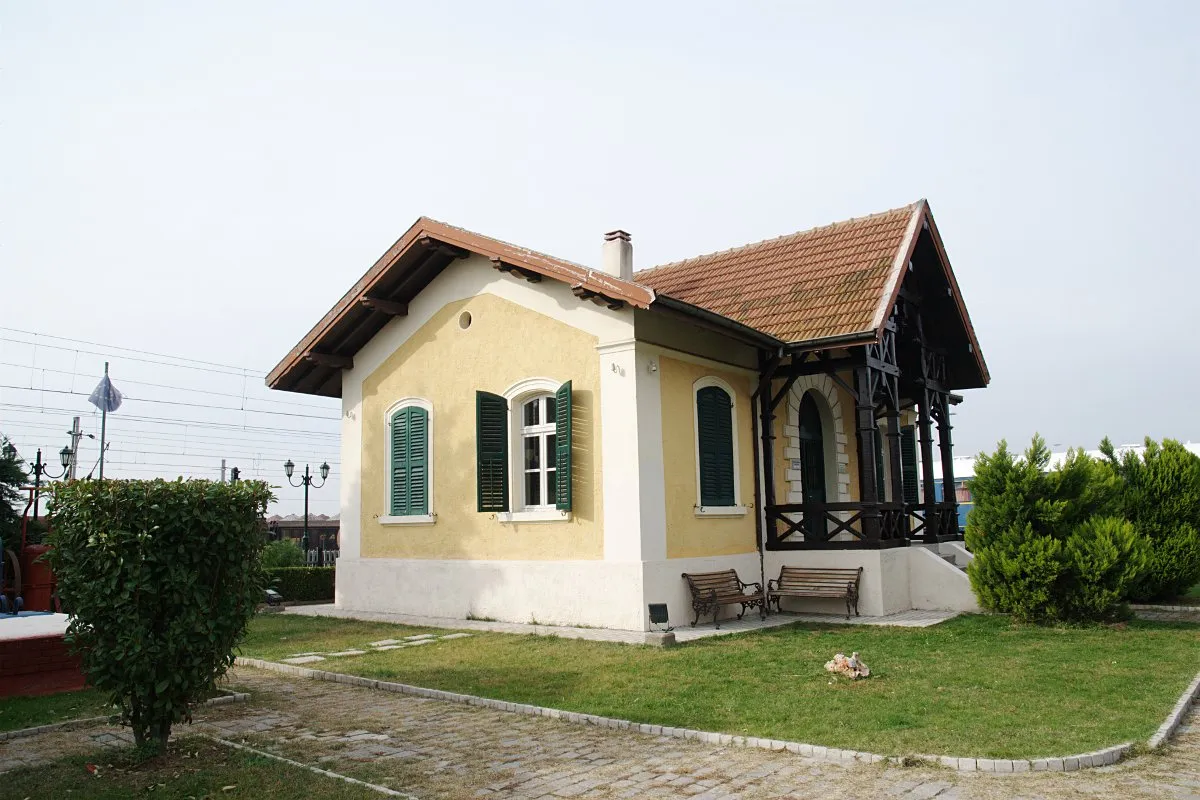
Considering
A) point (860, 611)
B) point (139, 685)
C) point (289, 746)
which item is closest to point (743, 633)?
point (860, 611)

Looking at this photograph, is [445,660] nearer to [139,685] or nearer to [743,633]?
[743,633]

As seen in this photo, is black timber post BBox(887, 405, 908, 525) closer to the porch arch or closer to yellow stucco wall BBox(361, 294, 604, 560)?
the porch arch

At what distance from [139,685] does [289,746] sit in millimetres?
1089

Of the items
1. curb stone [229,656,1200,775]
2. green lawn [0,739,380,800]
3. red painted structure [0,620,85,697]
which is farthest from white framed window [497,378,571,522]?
green lawn [0,739,380,800]

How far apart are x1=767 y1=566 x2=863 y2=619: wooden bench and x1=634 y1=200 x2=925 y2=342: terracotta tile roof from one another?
329cm

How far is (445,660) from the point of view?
Answer: 10047mm

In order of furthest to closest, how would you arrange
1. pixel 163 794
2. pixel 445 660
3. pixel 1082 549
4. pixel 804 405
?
pixel 804 405 < pixel 1082 549 < pixel 445 660 < pixel 163 794

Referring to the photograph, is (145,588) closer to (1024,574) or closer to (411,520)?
(411,520)

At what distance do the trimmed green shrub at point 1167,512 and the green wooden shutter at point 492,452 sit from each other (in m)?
9.36

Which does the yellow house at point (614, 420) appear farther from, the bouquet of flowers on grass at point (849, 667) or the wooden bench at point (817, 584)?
the bouquet of flowers on grass at point (849, 667)

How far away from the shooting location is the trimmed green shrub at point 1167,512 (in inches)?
569

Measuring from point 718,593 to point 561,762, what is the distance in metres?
6.78

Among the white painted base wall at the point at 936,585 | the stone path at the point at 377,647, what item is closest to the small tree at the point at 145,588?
the stone path at the point at 377,647

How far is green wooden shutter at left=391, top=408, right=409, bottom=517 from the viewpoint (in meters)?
14.9
